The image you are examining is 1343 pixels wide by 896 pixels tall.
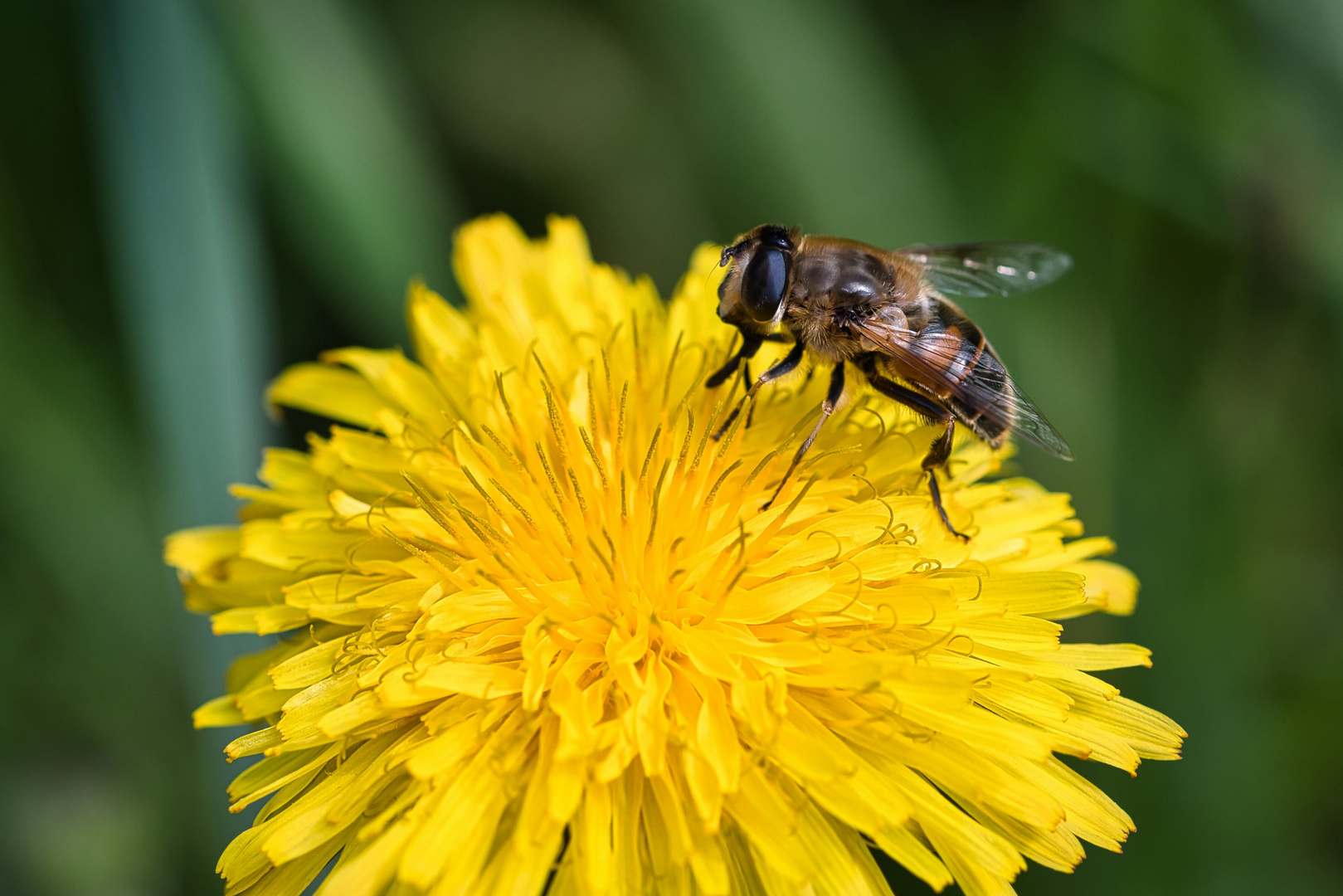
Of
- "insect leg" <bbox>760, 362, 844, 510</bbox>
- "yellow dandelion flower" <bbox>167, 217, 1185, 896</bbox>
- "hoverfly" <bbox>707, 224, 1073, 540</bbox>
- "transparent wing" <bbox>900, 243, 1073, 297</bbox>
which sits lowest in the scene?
"yellow dandelion flower" <bbox>167, 217, 1185, 896</bbox>

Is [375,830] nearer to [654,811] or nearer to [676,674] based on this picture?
[654,811]

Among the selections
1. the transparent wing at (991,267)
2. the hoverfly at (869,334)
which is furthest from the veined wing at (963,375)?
the transparent wing at (991,267)

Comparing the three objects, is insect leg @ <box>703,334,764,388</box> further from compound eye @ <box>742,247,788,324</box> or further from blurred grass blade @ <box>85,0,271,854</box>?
blurred grass blade @ <box>85,0,271,854</box>

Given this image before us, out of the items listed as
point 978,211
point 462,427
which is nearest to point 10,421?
point 462,427

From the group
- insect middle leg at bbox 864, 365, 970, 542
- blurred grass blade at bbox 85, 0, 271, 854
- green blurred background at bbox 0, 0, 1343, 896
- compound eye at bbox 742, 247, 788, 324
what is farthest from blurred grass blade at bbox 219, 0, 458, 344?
insect middle leg at bbox 864, 365, 970, 542

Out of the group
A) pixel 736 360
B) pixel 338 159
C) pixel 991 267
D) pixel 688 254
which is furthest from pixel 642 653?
pixel 688 254

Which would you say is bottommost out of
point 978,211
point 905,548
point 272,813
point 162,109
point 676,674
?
point 272,813
